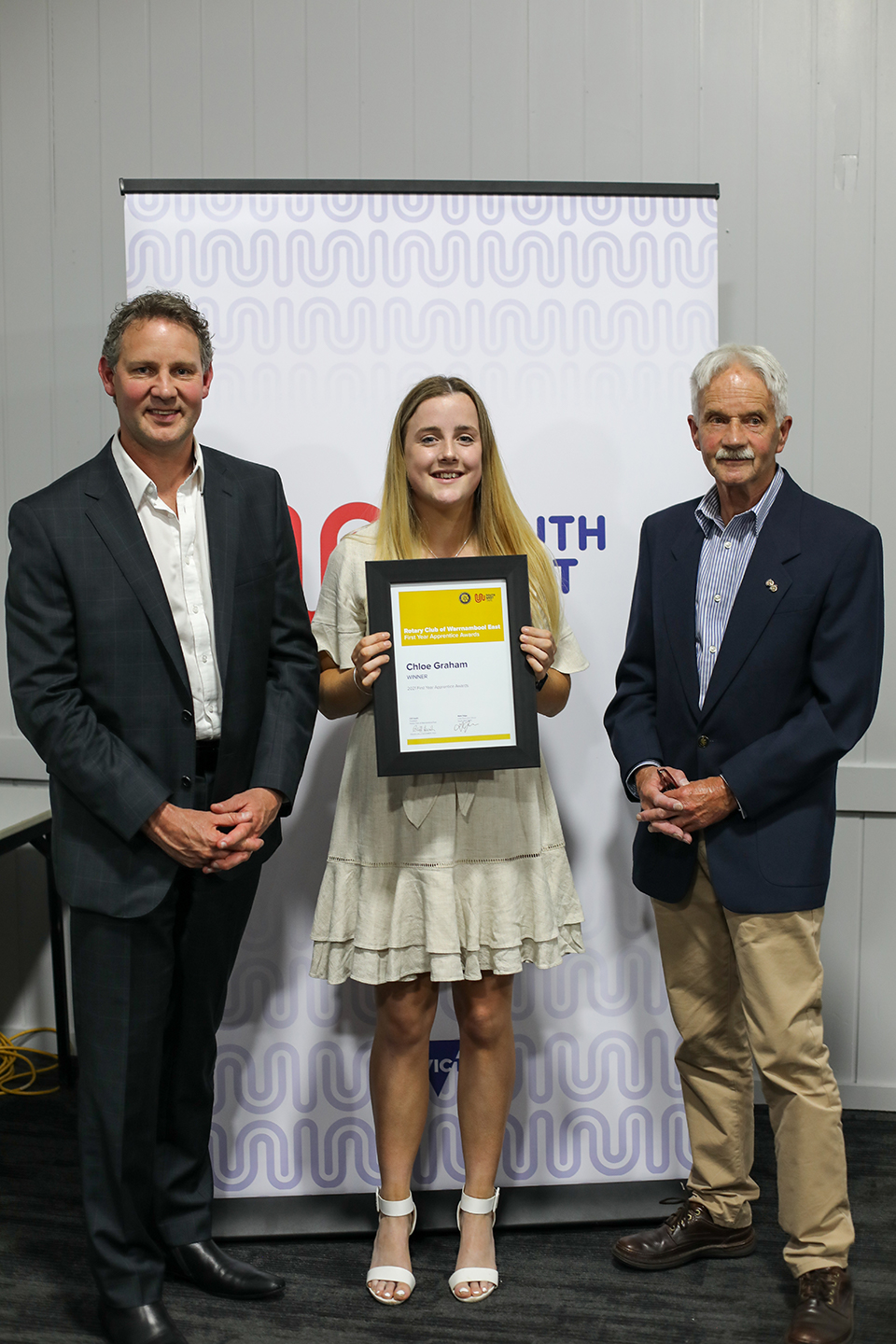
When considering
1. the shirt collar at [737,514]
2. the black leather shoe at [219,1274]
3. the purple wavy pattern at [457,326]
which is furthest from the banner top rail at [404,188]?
the black leather shoe at [219,1274]

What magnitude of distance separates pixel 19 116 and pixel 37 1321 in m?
3.36

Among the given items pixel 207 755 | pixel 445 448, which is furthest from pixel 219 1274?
pixel 445 448

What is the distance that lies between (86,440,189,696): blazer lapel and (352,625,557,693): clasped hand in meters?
0.33

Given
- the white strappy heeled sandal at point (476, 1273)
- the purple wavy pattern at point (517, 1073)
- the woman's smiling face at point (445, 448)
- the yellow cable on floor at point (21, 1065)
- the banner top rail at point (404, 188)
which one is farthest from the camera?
the yellow cable on floor at point (21, 1065)

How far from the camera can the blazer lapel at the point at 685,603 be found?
6.84 ft

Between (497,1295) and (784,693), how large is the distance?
1.44 m

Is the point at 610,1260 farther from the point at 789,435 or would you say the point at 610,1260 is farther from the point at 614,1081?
the point at 789,435

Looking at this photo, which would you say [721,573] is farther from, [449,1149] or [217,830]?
[449,1149]

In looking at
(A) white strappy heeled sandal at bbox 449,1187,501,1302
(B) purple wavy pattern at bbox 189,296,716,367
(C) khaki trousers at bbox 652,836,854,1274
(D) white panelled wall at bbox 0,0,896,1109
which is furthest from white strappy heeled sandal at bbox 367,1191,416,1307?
(B) purple wavy pattern at bbox 189,296,716,367

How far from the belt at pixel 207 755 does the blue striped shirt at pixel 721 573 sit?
0.99 m

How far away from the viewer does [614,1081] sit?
2531 mm

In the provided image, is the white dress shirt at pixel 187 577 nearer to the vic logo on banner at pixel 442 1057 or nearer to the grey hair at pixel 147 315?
the grey hair at pixel 147 315

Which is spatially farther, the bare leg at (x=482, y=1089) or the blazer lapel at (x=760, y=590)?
the bare leg at (x=482, y=1089)

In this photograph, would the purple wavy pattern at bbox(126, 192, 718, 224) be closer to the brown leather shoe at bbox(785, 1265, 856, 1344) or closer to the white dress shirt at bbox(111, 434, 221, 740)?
the white dress shirt at bbox(111, 434, 221, 740)
